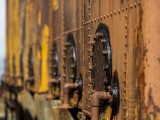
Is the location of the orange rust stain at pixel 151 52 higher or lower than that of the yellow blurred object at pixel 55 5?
lower

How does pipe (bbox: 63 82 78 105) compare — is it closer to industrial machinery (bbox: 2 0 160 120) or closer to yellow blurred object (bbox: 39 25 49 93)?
industrial machinery (bbox: 2 0 160 120)

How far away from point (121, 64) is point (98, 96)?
49cm

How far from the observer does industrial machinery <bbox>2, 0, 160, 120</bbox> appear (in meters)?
4.27

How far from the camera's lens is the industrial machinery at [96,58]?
4.27 meters

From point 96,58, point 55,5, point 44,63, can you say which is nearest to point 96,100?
point 96,58

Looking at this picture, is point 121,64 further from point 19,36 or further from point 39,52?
point 19,36

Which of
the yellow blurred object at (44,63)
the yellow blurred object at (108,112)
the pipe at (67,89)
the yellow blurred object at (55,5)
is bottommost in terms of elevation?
the yellow blurred object at (108,112)

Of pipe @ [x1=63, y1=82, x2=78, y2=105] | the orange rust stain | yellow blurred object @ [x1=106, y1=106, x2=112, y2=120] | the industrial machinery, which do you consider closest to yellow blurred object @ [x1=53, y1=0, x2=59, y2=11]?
the industrial machinery

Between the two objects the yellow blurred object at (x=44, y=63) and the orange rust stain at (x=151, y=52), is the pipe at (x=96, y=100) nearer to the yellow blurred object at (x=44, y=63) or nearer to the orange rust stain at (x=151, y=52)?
the orange rust stain at (x=151, y=52)

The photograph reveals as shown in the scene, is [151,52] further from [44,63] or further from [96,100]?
[44,63]

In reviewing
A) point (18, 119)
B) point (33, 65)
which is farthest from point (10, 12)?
point (33, 65)

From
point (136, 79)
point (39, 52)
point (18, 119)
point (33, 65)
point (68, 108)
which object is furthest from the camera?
point (18, 119)

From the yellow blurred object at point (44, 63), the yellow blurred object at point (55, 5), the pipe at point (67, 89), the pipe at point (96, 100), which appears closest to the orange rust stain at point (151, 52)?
the pipe at point (96, 100)

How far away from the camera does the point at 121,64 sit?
16.1 ft
